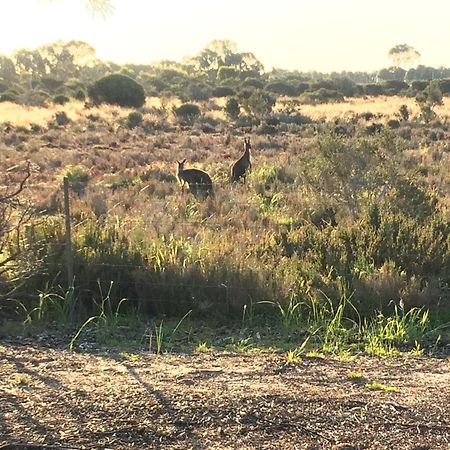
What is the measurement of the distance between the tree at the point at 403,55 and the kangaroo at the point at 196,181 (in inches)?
5882

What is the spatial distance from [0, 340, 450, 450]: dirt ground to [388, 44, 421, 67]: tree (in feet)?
521

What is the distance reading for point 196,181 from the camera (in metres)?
15.2

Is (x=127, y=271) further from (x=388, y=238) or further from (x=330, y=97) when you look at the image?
(x=330, y=97)

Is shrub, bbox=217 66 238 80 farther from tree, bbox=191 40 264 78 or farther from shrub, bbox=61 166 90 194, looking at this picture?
shrub, bbox=61 166 90 194

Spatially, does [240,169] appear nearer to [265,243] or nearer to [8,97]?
[265,243]

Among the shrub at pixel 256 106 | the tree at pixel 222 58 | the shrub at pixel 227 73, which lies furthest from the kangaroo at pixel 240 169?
the tree at pixel 222 58

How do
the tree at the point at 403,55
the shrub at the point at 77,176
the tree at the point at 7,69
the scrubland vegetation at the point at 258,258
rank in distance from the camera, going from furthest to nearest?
the tree at the point at 403,55, the tree at the point at 7,69, the shrub at the point at 77,176, the scrubland vegetation at the point at 258,258

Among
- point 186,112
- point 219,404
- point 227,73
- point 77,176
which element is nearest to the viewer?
point 219,404

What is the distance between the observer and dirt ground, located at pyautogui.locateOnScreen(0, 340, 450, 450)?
13.5 feet

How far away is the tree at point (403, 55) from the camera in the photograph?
502 ft

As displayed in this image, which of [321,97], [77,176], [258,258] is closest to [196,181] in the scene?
[77,176]

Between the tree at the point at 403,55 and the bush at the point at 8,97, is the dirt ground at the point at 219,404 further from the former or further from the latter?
the tree at the point at 403,55

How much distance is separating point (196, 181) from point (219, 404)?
10915 mm

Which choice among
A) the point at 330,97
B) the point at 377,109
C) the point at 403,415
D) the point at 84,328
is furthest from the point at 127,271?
the point at 330,97
